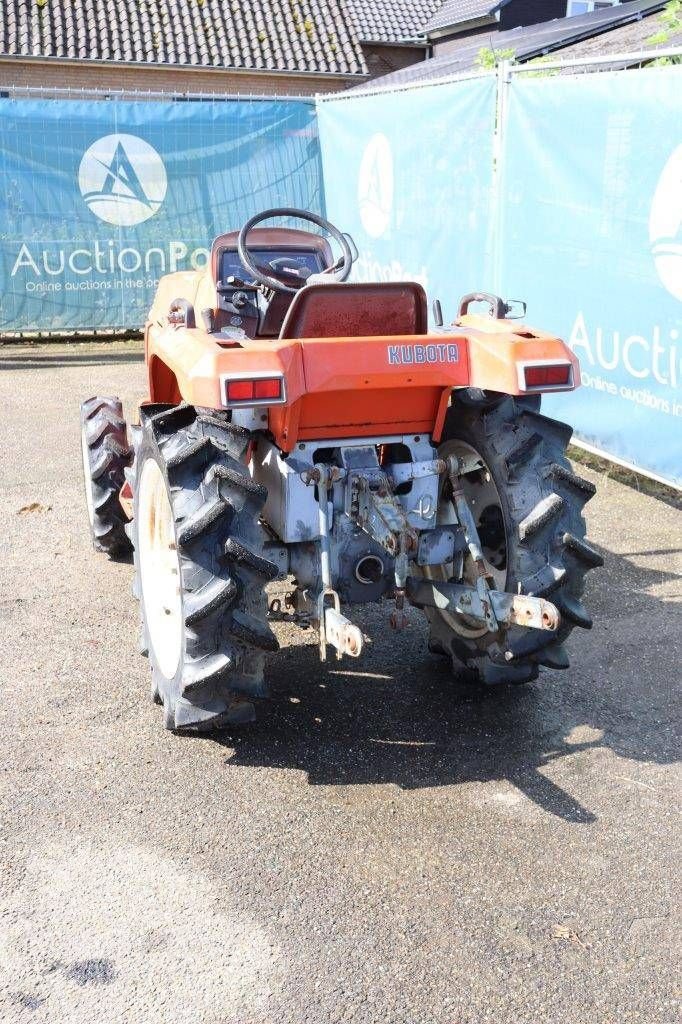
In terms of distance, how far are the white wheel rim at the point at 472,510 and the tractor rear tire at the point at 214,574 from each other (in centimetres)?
77

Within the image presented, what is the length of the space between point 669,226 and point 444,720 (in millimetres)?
3645

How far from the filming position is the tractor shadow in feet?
12.3

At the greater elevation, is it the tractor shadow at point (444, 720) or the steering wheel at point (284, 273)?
the steering wheel at point (284, 273)

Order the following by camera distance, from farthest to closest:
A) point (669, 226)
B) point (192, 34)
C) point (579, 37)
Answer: point (192, 34) < point (579, 37) < point (669, 226)

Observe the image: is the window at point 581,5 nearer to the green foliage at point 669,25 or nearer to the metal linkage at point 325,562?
the green foliage at point 669,25

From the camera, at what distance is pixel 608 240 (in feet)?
22.0

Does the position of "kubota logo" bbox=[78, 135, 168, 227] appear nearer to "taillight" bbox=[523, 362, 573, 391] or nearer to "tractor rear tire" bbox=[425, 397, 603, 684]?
"tractor rear tire" bbox=[425, 397, 603, 684]

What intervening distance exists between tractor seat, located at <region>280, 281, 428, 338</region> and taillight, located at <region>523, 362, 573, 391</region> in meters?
0.51

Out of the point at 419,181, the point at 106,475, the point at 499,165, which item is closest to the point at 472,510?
the point at 106,475

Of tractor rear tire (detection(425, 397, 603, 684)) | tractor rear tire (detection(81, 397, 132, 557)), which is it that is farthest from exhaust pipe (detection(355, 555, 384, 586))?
tractor rear tire (detection(81, 397, 132, 557))

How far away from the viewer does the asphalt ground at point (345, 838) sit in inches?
107

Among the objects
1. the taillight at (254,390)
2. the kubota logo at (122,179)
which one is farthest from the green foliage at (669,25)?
the taillight at (254,390)

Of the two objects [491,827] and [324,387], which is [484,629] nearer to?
[491,827]

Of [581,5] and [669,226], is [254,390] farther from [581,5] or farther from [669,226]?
[581,5]
